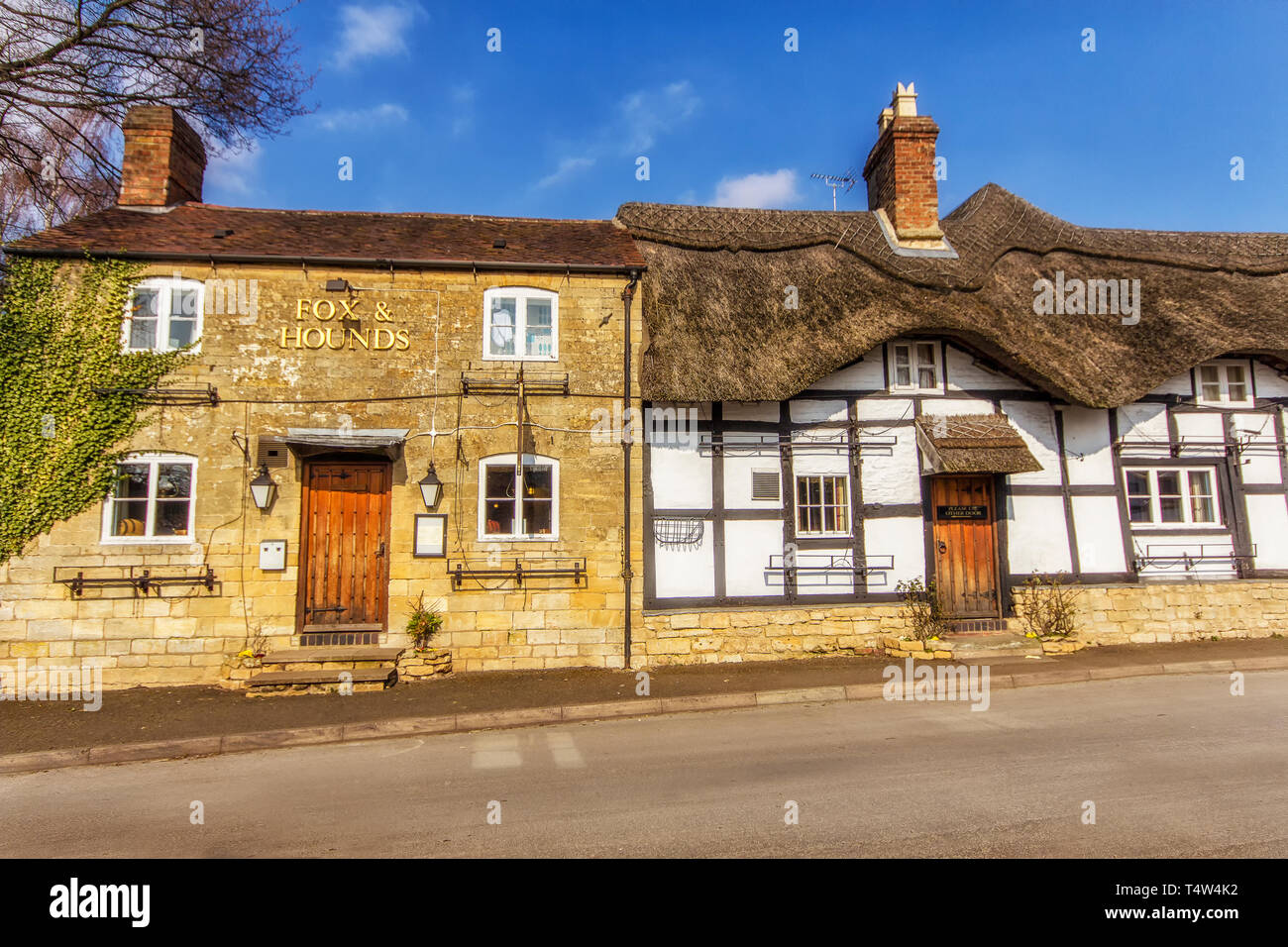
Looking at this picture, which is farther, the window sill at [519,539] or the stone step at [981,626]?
the stone step at [981,626]

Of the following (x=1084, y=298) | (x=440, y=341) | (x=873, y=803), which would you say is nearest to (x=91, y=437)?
(x=440, y=341)

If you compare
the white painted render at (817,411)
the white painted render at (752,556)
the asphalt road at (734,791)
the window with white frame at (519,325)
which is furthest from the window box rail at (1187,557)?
the window with white frame at (519,325)

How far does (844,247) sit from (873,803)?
9397mm

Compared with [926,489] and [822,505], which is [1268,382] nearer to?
[926,489]

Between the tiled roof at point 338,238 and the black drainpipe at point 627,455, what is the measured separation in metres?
0.51

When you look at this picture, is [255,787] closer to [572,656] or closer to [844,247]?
[572,656]

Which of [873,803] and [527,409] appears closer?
[873,803]

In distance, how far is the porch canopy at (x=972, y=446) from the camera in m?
10.6

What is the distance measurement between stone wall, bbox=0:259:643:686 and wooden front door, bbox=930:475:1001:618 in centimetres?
493

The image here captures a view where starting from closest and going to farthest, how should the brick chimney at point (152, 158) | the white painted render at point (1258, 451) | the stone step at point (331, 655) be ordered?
the stone step at point (331, 655) < the brick chimney at point (152, 158) < the white painted render at point (1258, 451)

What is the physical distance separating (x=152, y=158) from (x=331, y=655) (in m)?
9.03

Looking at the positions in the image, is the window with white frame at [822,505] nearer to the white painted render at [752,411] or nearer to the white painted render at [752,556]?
the white painted render at [752,556]
